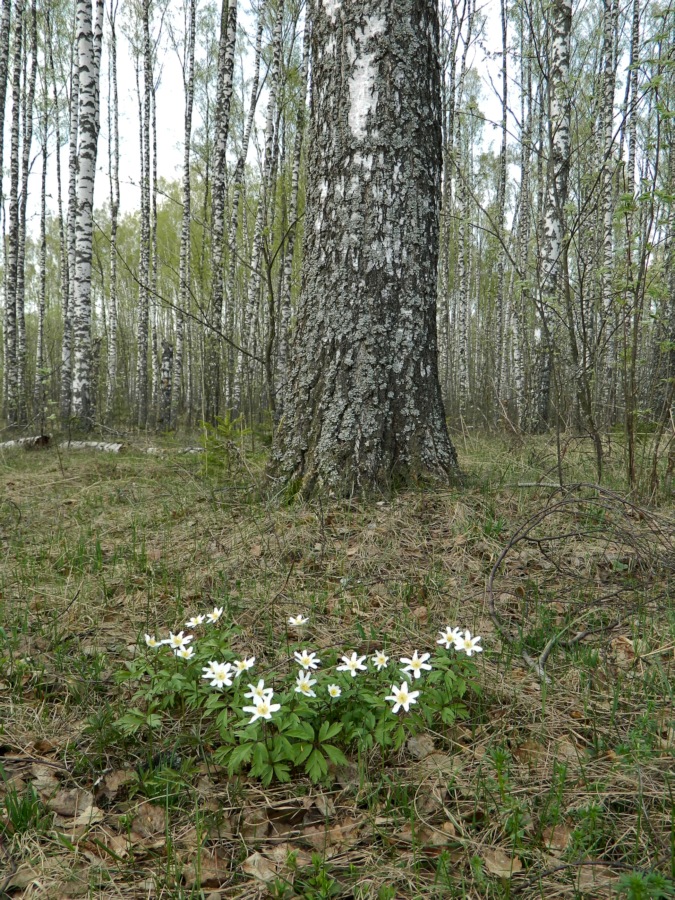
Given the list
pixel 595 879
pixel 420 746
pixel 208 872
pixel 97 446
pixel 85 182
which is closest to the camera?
pixel 595 879

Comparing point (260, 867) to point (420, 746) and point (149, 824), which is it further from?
point (420, 746)

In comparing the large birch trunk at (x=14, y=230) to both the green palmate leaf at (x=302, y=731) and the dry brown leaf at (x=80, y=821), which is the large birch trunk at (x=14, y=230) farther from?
the green palmate leaf at (x=302, y=731)

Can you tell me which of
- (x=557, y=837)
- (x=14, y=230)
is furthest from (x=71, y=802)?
(x=14, y=230)

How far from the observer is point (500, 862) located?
116 centimetres

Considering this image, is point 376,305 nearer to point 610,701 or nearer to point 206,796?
point 610,701

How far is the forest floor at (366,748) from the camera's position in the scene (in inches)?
45.7

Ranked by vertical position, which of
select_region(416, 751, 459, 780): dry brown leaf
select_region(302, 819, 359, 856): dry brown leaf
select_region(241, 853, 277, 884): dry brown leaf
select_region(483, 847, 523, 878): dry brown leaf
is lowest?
select_region(241, 853, 277, 884): dry brown leaf

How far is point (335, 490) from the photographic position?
3076 mm

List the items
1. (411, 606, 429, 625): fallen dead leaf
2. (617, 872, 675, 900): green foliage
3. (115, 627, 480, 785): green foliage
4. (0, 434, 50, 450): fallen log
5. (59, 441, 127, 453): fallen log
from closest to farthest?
1. (617, 872, 675, 900): green foliage
2. (115, 627, 480, 785): green foliage
3. (411, 606, 429, 625): fallen dead leaf
4. (59, 441, 127, 453): fallen log
5. (0, 434, 50, 450): fallen log

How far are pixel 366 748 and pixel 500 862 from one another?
393 millimetres

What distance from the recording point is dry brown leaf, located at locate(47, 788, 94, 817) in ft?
4.44

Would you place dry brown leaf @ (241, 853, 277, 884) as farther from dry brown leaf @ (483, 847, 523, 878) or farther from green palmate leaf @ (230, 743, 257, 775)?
dry brown leaf @ (483, 847, 523, 878)

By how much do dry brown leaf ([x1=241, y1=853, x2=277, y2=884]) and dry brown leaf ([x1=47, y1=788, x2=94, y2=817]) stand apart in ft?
1.49

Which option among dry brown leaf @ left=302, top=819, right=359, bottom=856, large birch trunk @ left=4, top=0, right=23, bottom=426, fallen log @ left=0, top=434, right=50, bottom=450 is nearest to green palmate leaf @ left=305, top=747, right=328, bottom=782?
dry brown leaf @ left=302, top=819, right=359, bottom=856
